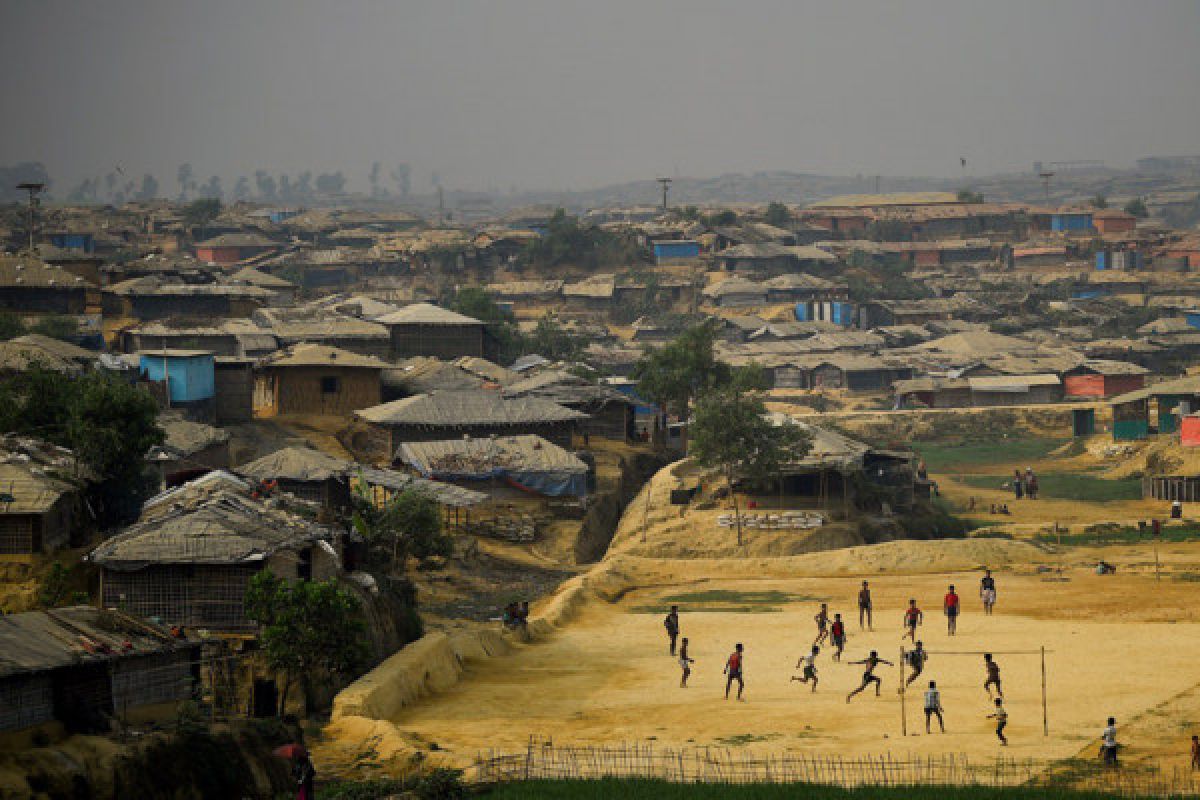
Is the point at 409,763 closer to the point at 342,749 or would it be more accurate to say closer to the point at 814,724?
the point at 342,749

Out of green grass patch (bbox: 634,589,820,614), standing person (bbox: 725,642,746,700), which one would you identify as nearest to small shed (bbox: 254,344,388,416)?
green grass patch (bbox: 634,589,820,614)

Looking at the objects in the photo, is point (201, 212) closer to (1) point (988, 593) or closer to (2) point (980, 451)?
(2) point (980, 451)

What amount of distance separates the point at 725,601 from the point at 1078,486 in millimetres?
25188

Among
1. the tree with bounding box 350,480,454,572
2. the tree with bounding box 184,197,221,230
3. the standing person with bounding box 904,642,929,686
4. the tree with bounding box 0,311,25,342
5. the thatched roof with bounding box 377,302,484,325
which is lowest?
the standing person with bounding box 904,642,929,686

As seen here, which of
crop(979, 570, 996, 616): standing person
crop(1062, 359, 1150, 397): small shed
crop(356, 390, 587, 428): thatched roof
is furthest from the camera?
crop(1062, 359, 1150, 397): small shed

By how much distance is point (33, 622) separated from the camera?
2317cm

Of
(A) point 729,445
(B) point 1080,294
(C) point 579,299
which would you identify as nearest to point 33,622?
(A) point 729,445

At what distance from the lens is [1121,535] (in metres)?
50.3

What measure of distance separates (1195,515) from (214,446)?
30633 mm

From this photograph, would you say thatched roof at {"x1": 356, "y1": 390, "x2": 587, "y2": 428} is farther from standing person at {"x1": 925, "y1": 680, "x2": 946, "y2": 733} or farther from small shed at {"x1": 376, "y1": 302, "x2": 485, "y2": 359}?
standing person at {"x1": 925, "y1": 680, "x2": 946, "y2": 733}

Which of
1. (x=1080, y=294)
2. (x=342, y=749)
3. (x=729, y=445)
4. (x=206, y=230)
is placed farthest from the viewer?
(x=206, y=230)

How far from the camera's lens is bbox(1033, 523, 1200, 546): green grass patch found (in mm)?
49312

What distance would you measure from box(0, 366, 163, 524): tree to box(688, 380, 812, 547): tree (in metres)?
18.8

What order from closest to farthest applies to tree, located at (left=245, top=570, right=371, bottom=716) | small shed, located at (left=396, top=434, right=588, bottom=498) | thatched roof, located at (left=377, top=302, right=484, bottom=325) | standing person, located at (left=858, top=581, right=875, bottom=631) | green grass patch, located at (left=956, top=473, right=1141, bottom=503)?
tree, located at (left=245, top=570, right=371, bottom=716) → standing person, located at (left=858, top=581, right=875, bottom=631) → small shed, located at (left=396, top=434, right=588, bottom=498) → green grass patch, located at (left=956, top=473, right=1141, bottom=503) → thatched roof, located at (left=377, top=302, right=484, bottom=325)
